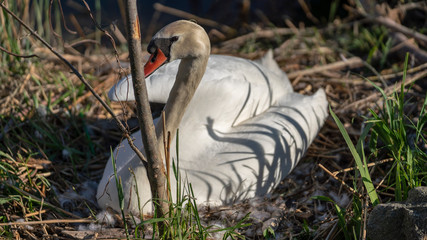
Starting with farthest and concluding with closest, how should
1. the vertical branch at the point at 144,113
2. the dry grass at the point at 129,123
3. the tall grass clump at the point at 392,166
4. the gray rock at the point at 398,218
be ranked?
the dry grass at the point at 129,123 < the tall grass clump at the point at 392,166 < the gray rock at the point at 398,218 < the vertical branch at the point at 144,113

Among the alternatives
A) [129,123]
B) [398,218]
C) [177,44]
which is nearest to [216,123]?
[177,44]

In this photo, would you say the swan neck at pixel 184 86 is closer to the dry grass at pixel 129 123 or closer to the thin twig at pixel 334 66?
the dry grass at pixel 129 123

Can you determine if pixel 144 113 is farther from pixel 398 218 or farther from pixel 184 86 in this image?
pixel 398 218

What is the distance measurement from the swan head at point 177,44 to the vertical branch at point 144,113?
1.41 ft

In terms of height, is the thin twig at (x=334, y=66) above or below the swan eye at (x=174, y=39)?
below

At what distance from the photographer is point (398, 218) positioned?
7.20 ft

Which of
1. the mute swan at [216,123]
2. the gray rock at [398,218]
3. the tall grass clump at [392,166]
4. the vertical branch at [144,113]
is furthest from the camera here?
the mute swan at [216,123]

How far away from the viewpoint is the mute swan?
252 cm

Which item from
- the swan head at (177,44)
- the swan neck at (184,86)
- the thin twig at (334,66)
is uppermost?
the swan head at (177,44)

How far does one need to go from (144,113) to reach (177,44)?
51cm

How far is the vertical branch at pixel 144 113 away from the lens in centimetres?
191

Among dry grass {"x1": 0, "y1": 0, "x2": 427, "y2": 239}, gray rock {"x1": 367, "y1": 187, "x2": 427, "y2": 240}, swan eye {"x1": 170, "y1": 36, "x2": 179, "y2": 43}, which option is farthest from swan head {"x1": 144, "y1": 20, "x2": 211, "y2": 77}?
gray rock {"x1": 367, "y1": 187, "x2": 427, "y2": 240}

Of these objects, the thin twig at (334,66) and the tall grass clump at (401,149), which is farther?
the thin twig at (334,66)

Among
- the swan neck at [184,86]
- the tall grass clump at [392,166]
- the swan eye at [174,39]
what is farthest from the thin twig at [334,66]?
the swan eye at [174,39]
